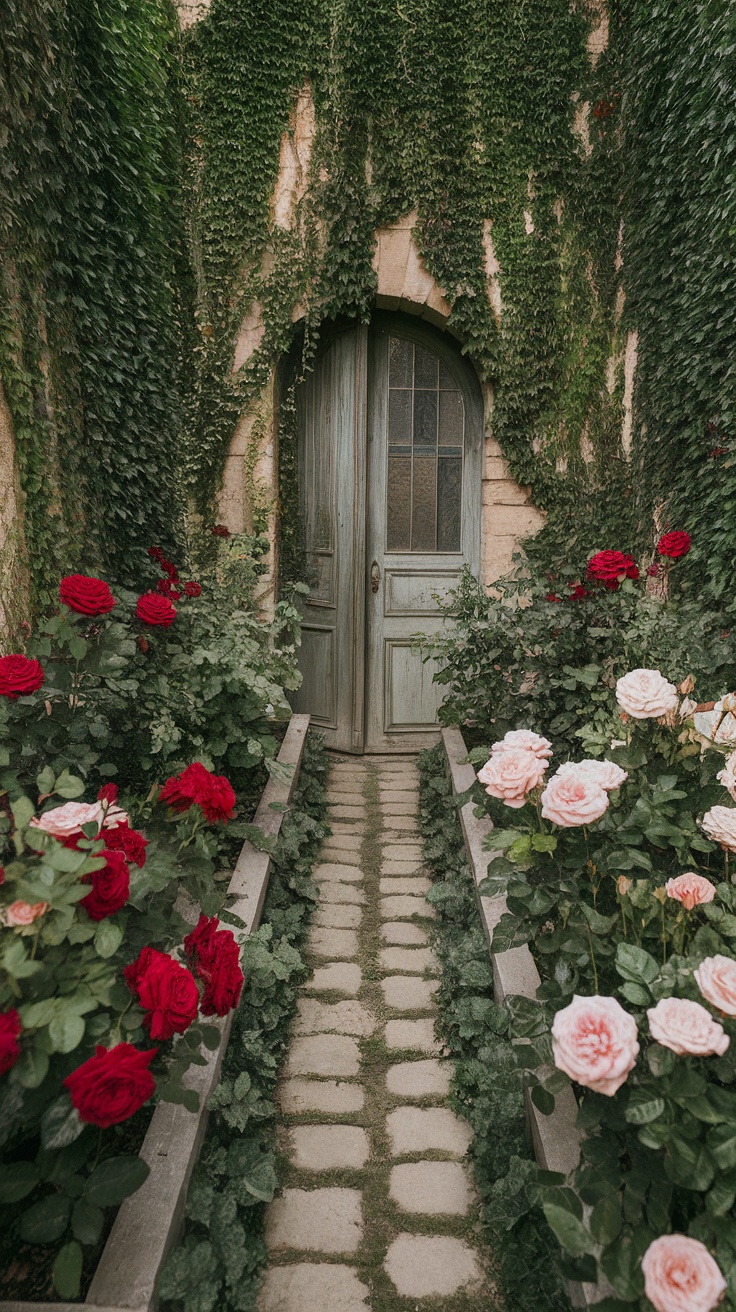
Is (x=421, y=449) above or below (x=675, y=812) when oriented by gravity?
above

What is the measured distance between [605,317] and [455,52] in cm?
184

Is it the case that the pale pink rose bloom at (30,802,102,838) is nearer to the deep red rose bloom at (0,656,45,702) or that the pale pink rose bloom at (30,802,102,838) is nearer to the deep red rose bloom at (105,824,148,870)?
the deep red rose bloom at (105,824,148,870)

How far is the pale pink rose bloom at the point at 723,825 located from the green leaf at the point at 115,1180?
1.24 meters

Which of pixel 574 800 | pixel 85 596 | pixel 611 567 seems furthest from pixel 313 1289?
pixel 611 567

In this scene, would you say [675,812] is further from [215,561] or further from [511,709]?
[215,561]

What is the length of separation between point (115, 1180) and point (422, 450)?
4.57 meters

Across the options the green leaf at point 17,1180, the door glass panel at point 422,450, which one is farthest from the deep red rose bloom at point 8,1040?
the door glass panel at point 422,450

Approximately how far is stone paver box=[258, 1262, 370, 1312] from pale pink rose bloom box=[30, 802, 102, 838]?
1106 mm

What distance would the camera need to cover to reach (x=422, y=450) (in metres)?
5.20

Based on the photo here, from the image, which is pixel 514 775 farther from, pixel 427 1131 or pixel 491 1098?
pixel 427 1131

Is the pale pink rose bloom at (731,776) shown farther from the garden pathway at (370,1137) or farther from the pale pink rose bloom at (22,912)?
the pale pink rose bloom at (22,912)

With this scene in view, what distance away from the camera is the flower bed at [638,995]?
46.6 inches

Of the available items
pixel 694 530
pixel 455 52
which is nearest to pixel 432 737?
pixel 694 530

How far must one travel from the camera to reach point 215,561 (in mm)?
5039
